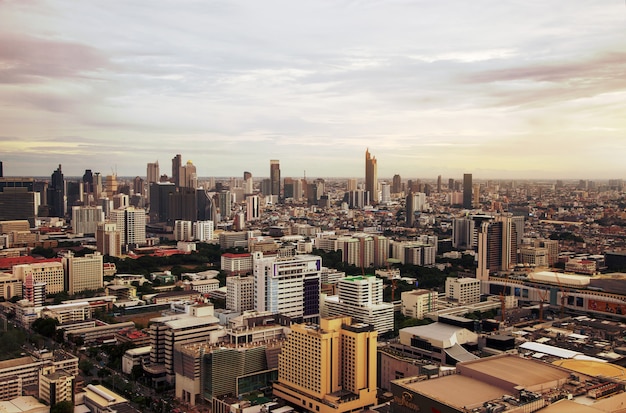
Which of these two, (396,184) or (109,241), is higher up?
(396,184)

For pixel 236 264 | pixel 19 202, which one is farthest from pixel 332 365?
pixel 19 202

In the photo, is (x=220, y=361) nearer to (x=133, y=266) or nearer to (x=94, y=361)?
(x=94, y=361)

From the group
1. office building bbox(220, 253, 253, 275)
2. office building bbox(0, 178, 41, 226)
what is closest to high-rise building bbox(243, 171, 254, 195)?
office building bbox(0, 178, 41, 226)

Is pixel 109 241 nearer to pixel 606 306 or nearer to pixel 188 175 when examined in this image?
pixel 188 175

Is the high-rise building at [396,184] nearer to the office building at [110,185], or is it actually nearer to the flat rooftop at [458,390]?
the office building at [110,185]

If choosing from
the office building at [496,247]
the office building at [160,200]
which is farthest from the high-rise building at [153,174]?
the office building at [496,247]

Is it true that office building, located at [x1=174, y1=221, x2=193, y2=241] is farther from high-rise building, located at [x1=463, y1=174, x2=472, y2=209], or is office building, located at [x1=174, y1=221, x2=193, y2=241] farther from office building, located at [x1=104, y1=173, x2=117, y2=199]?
high-rise building, located at [x1=463, y1=174, x2=472, y2=209]
